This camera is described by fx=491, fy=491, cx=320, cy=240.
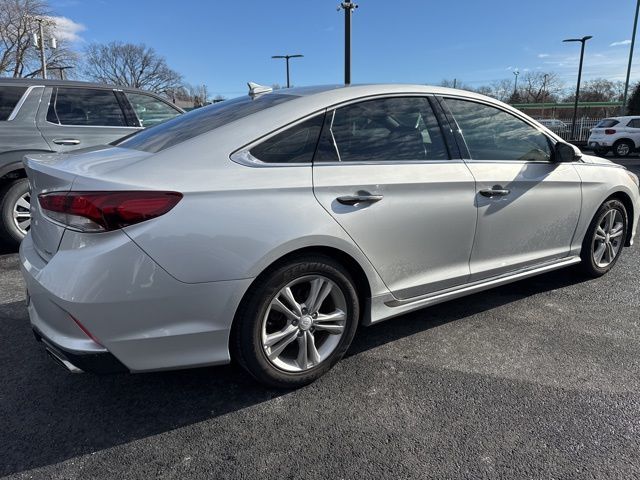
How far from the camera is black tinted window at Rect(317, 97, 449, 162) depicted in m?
2.70

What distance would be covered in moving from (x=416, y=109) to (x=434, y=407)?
5.75 ft

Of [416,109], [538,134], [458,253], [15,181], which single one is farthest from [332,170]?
[15,181]

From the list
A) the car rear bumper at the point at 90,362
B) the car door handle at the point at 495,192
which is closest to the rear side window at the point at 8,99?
the car rear bumper at the point at 90,362

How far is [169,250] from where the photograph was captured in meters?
2.10

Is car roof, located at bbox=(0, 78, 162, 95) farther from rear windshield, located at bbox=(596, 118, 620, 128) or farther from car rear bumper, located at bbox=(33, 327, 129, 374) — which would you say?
rear windshield, located at bbox=(596, 118, 620, 128)

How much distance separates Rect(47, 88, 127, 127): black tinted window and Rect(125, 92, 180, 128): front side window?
0.68 feet

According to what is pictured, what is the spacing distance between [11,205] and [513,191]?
183 inches

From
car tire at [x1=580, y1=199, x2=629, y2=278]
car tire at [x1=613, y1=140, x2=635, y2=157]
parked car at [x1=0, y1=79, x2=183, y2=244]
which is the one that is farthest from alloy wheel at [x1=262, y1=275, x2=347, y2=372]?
car tire at [x1=613, y1=140, x2=635, y2=157]

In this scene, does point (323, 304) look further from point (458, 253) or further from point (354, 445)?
point (458, 253)

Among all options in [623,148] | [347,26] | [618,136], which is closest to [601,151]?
[623,148]

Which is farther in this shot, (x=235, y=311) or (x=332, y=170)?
(x=332, y=170)

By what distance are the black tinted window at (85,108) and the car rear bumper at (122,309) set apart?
3.47 m

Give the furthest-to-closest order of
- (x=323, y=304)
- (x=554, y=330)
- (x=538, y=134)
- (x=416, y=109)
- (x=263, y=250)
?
(x=538, y=134)
(x=554, y=330)
(x=416, y=109)
(x=323, y=304)
(x=263, y=250)

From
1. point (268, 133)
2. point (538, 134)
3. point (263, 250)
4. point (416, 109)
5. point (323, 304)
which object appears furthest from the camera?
point (538, 134)
